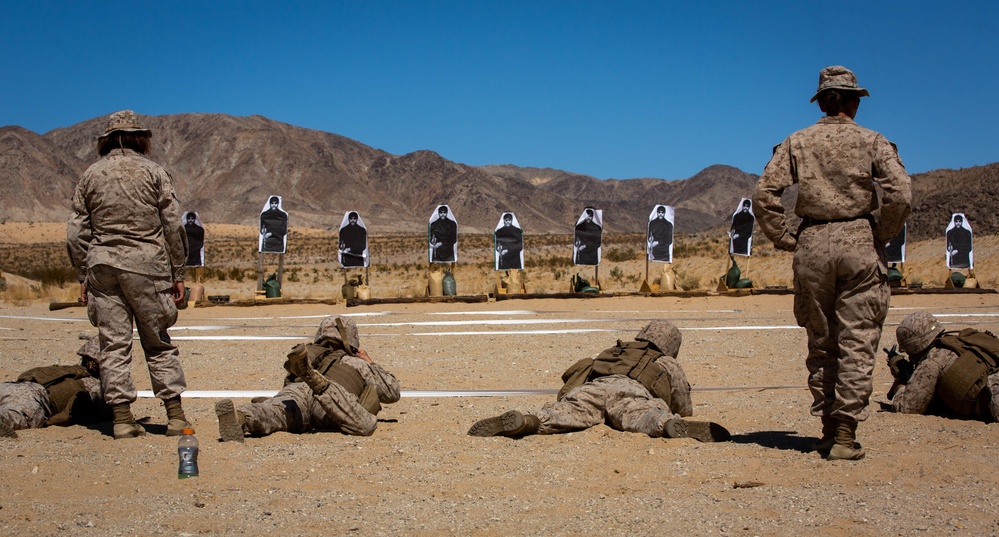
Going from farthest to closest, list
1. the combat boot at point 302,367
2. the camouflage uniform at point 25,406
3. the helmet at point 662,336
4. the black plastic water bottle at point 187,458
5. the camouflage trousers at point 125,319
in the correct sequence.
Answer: the helmet at point 662,336, the camouflage uniform at point 25,406, the camouflage trousers at point 125,319, the combat boot at point 302,367, the black plastic water bottle at point 187,458

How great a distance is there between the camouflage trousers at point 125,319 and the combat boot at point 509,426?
6.83ft

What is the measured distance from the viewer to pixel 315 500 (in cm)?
480

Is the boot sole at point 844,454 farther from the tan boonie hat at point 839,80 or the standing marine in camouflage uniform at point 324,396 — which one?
Result: the standing marine in camouflage uniform at point 324,396

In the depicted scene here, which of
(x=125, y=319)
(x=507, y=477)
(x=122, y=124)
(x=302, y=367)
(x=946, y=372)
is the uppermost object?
(x=122, y=124)

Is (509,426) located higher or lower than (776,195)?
lower

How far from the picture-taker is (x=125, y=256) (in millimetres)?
6164

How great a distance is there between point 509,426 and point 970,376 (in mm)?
3317

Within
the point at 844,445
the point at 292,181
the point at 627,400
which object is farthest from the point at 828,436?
the point at 292,181

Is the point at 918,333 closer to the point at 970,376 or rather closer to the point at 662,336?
the point at 970,376

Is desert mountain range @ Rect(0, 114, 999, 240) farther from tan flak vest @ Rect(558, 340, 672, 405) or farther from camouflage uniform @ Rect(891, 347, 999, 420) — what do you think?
camouflage uniform @ Rect(891, 347, 999, 420)

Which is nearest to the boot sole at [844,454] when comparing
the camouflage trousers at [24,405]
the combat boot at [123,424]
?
the combat boot at [123,424]

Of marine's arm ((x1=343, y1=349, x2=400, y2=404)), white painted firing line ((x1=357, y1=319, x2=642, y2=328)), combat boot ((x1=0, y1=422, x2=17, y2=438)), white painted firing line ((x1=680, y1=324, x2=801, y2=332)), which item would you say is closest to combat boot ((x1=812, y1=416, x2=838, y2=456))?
marine's arm ((x1=343, y1=349, x2=400, y2=404))

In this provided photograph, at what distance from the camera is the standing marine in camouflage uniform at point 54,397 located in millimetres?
6484

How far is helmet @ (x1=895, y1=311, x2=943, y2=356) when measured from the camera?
705 centimetres
